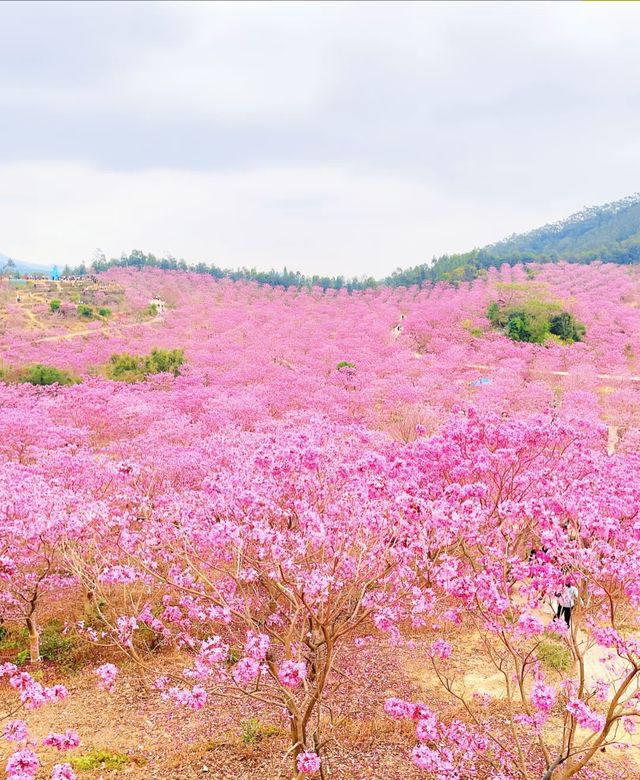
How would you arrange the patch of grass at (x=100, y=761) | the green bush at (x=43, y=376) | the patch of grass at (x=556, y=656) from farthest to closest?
1. the green bush at (x=43, y=376)
2. the patch of grass at (x=556, y=656)
3. the patch of grass at (x=100, y=761)

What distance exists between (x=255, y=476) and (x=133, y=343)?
160ft

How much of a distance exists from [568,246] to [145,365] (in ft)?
406

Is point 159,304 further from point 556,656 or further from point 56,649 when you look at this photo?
point 556,656

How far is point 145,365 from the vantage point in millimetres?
42562

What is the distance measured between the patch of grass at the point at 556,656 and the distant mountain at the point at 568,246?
80.4 metres

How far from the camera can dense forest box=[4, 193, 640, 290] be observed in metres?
97.7

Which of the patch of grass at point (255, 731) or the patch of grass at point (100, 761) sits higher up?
the patch of grass at point (100, 761)

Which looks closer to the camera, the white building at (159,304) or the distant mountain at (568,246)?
the white building at (159,304)

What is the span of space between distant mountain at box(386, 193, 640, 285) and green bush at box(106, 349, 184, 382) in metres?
58.4

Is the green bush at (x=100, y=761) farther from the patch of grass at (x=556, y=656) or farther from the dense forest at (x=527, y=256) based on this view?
the dense forest at (x=527, y=256)

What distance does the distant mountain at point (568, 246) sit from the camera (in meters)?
97.1

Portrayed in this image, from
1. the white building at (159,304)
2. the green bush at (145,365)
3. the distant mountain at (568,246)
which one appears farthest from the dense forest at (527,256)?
the green bush at (145,365)

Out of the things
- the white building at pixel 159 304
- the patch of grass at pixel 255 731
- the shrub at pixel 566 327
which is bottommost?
the patch of grass at pixel 255 731

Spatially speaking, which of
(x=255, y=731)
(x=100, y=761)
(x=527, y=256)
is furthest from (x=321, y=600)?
(x=527, y=256)
